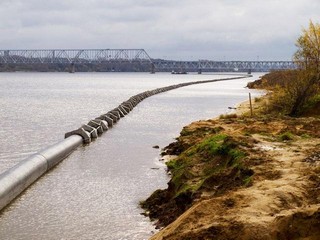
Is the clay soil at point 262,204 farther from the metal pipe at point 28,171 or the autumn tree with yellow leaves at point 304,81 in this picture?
the autumn tree with yellow leaves at point 304,81

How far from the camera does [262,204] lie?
11.3 m

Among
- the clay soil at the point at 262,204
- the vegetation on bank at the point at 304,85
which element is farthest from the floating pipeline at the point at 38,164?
the vegetation on bank at the point at 304,85

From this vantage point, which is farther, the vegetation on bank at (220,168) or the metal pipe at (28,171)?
the metal pipe at (28,171)

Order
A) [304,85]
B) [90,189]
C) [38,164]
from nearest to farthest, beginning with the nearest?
[90,189] < [38,164] < [304,85]

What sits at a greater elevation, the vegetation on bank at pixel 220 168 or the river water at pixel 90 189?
the vegetation on bank at pixel 220 168

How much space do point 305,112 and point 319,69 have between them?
13.3 ft

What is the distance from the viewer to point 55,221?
48.0 ft

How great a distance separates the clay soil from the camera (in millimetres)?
9703

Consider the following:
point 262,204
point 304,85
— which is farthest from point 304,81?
point 262,204

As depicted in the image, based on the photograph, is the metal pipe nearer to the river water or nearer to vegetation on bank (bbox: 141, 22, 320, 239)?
the river water

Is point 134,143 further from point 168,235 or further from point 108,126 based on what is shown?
point 168,235

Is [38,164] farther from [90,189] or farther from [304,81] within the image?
[304,81]

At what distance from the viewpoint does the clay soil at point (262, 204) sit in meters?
9.70

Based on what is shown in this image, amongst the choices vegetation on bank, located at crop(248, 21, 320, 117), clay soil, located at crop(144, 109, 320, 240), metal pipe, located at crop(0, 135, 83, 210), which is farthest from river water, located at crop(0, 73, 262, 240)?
vegetation on bank, located at crop(248, 21, 320, 117)
